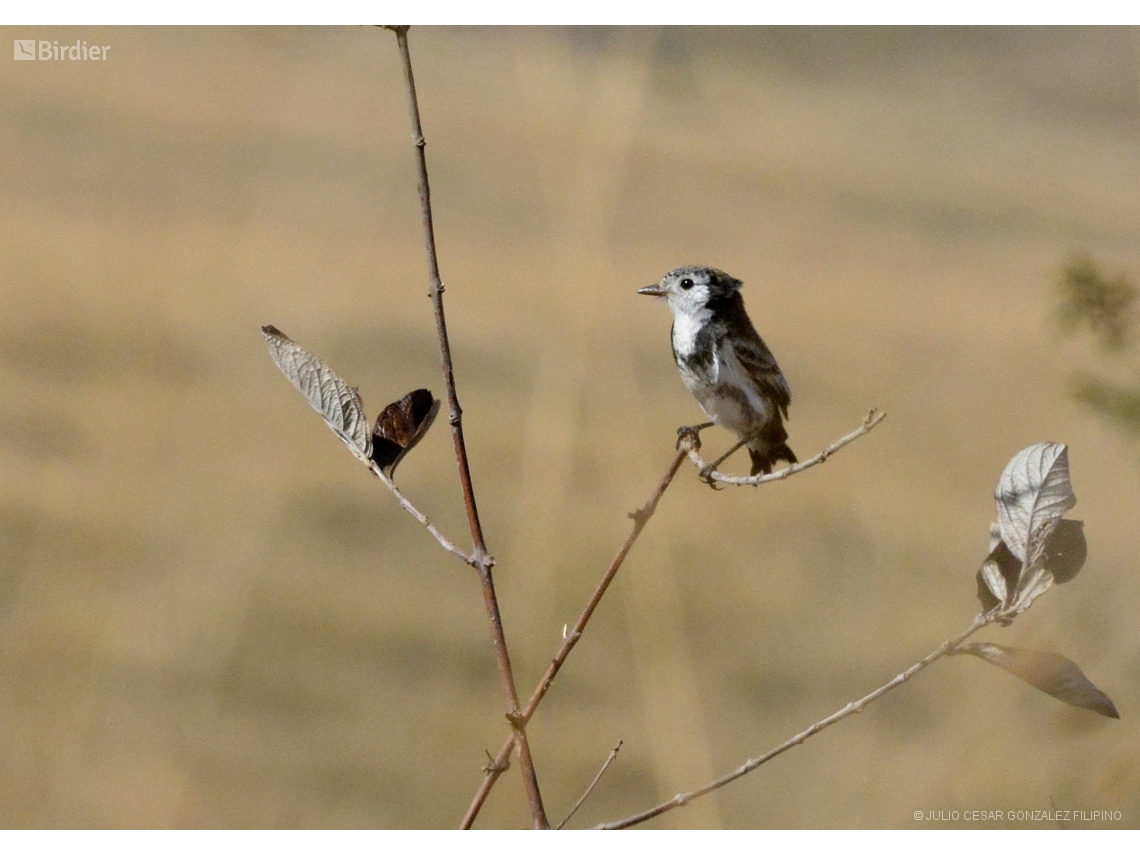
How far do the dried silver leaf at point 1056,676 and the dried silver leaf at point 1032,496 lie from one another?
0.17 ft

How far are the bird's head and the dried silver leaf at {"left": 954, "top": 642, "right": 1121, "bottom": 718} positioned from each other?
0.66 m

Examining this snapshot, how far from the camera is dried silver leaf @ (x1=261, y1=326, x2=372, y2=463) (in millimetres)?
582

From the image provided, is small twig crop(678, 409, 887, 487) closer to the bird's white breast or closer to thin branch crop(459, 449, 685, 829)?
thin branch crop(459, 449, 685, 829)

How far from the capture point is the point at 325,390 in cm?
59

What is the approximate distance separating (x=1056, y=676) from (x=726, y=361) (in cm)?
63

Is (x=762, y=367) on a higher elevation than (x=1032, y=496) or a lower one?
higher

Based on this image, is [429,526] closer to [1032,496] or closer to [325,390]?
[325,390]

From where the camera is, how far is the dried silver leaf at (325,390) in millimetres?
582

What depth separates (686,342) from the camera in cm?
120

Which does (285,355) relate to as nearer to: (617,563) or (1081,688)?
(617,563)

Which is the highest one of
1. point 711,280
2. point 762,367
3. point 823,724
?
point 711,280

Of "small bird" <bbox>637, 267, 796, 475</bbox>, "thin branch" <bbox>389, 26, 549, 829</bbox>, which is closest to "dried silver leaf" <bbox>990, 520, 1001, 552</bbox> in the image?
"thin branch" <bbox>389, 26, 549, 829</bbox>

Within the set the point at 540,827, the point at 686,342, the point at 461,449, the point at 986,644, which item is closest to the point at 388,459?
the point at 461,449

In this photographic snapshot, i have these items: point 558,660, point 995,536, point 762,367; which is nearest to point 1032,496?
point 995,536
